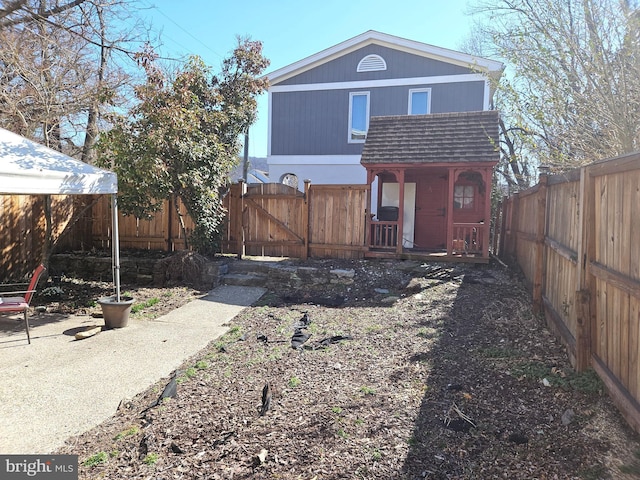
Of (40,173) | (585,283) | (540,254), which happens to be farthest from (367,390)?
(40,173)

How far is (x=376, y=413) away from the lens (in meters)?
3.14

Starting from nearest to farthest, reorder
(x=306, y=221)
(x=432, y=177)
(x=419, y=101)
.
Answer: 1. (x=306, y=221)
2. (x=432, y=177)
3. (x=419, y=101)

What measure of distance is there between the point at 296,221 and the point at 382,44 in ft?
25.8

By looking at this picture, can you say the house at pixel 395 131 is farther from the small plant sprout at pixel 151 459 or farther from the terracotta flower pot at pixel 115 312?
the small plant sprout at pixel 151 459

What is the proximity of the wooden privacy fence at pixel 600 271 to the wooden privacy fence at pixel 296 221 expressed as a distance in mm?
4352

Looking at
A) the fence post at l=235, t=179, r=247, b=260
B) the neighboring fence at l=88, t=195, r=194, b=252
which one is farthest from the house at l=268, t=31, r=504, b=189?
the neighboring fence at l=88, t=195, r=194, b=252

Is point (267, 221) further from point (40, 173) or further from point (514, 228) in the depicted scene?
point (514, 228)

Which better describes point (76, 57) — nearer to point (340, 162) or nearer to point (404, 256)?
point (340, 162)

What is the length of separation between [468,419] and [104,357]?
3.98 metres

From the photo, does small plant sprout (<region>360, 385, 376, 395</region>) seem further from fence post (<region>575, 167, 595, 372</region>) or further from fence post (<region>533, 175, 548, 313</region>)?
fence post (<region>533, 175, 548, 313</region>)

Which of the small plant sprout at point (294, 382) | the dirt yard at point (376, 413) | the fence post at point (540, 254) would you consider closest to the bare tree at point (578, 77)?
the fence post at point (540, 254)

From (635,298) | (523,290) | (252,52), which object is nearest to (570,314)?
(635,298)

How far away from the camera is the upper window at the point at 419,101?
1316cm
